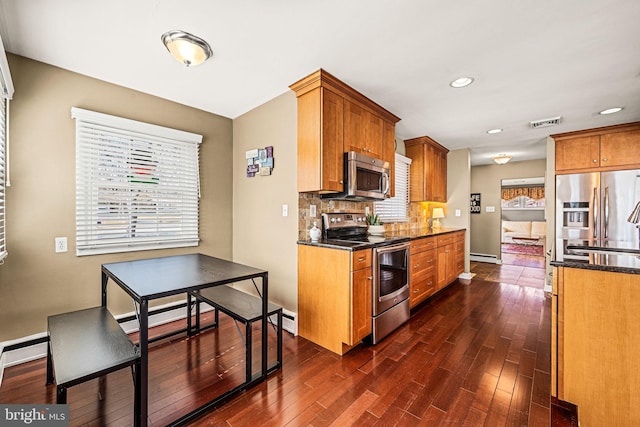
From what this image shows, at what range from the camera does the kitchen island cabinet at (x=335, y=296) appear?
7.39ft

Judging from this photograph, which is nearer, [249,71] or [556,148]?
[249,71]

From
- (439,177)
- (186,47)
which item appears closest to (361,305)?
(186,47)

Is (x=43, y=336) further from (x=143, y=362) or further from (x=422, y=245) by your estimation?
(x=422, y=245)

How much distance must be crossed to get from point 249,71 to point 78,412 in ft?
8.82

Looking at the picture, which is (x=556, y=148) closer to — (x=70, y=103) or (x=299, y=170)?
(x=299, y=170)

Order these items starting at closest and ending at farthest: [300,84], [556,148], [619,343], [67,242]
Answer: [619,343] → [67,242] → [300,84] → [556,148]

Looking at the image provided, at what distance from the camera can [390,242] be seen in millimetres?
2676

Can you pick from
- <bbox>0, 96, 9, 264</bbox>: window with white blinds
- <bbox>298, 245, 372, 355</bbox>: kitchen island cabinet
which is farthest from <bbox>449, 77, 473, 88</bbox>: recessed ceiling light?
<bbox>0, 96, 9, 264</bbox>: window with white blinds

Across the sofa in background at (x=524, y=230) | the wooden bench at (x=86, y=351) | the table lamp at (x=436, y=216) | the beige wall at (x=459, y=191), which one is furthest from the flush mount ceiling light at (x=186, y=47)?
the sofa in background at (x=524, y=230)

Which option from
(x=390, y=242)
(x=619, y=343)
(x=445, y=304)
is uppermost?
(x=390, y=242)

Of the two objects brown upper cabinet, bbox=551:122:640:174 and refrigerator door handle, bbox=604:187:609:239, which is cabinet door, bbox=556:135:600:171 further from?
refrigerator door handle, bbox=604:187:609:239

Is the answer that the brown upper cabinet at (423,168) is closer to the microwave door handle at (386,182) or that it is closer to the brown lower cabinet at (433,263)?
the brown lower cabinet at (433,263)

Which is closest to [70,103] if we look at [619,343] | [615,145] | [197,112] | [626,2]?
[197,112]

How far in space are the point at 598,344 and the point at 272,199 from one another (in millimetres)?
2684
